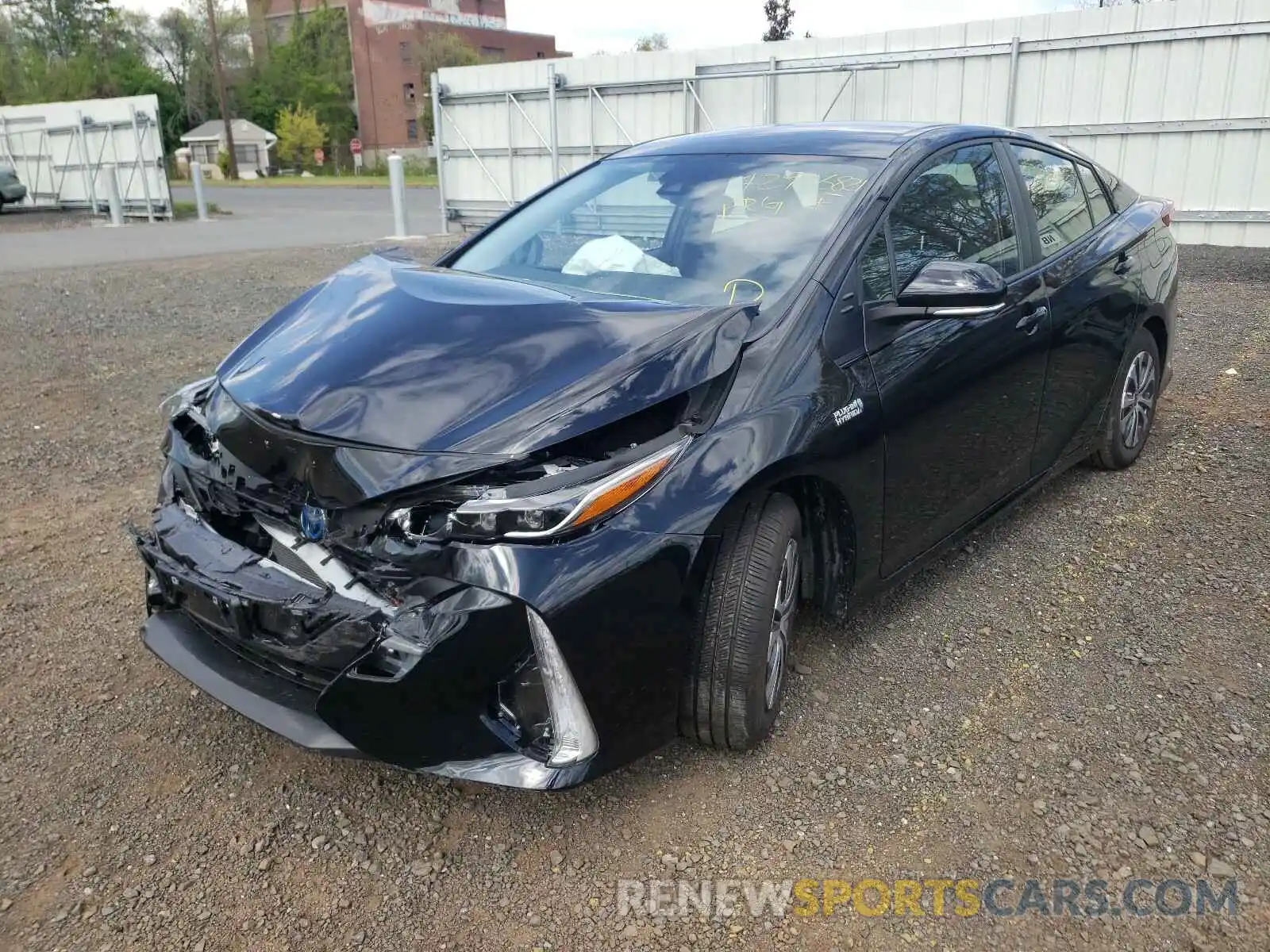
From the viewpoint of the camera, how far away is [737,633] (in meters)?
2.60

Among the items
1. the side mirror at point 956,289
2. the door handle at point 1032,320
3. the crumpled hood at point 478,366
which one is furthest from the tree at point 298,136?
the side mirror at point 956,289

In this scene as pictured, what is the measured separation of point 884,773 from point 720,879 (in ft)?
2.02

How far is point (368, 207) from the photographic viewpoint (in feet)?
86.9

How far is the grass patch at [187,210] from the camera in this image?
2369 centimetres

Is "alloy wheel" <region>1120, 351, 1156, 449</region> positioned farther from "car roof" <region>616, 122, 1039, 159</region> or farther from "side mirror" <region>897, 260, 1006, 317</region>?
"side mirror" <region>897, 260, 1006, 317</region>

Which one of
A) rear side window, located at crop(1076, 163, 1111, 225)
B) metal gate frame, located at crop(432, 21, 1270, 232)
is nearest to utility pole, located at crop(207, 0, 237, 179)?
metal gate frame, located at crop(432, 21, 1270, 232)

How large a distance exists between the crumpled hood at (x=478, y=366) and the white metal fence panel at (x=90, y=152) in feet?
71.8

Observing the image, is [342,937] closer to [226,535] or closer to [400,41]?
[226,535]

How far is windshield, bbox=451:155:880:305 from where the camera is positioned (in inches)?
123

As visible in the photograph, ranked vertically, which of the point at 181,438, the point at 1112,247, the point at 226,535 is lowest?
the point at 226,535

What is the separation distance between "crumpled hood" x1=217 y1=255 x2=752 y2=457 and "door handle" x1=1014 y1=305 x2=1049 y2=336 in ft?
4.69

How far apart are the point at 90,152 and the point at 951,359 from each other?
25524 mm

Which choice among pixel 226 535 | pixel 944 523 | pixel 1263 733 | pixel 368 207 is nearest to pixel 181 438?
pixel 226 535

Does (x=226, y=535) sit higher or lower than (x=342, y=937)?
higher
